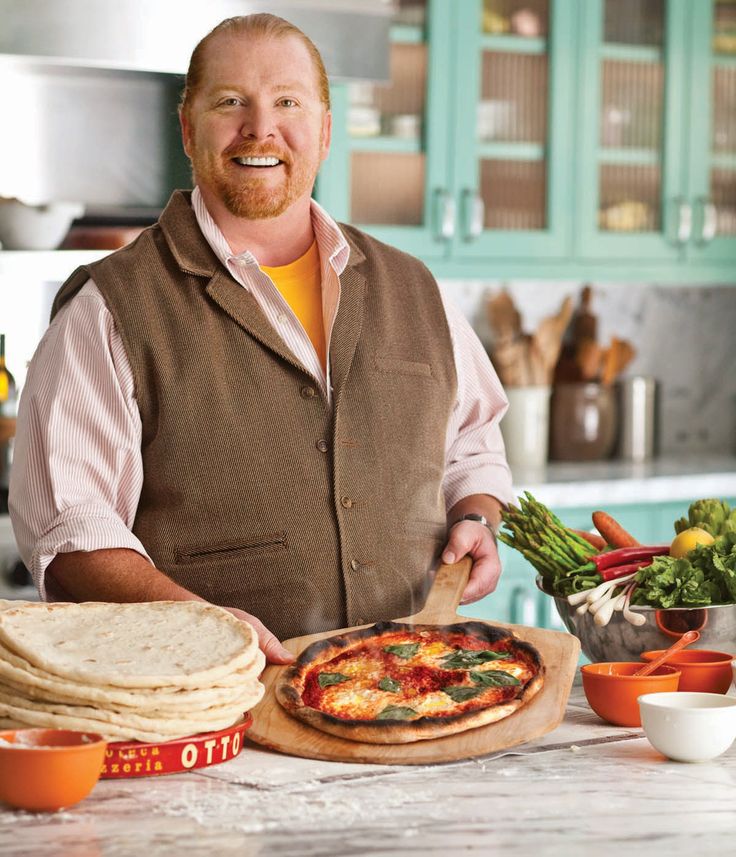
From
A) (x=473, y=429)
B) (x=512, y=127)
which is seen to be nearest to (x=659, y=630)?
(x=473, y=429)

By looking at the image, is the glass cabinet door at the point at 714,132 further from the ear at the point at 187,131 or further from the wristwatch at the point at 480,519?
the ear at the point at 187,131

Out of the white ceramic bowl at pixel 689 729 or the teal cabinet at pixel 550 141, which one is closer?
the white ceramic bowl at pixel 689 729

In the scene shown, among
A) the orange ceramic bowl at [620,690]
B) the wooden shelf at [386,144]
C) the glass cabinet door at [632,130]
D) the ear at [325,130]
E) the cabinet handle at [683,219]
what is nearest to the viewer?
the orange ceramic bowl at [620,690]

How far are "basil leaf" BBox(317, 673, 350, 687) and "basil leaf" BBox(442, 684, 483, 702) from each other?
0.12m

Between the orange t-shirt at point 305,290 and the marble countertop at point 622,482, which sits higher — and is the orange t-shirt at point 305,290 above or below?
above

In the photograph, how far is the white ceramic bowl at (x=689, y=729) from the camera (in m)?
1.39

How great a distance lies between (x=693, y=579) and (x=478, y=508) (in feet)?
2.04

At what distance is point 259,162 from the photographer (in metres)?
2.13

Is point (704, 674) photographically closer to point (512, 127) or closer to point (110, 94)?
point (110, 94)

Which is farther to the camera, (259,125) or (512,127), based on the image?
(512,127)

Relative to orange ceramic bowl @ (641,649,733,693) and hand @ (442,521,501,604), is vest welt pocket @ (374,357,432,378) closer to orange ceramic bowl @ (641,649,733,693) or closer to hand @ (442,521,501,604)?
hand @ (442,521,501,604)

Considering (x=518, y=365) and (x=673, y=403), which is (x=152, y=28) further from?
(x=673, y=403)

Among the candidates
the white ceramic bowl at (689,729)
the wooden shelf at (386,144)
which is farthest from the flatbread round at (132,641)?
Answer: the wooden shelf at (386,144)

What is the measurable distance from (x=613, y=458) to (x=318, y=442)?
2306 millimetres
